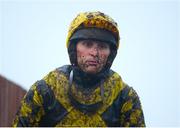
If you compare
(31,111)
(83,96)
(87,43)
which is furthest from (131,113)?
(31,111)

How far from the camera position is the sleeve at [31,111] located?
206 inches

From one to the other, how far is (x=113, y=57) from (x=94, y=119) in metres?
0.60

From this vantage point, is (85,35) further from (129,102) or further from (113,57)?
(129,102)

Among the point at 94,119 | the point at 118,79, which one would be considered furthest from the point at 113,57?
the point at 94,119

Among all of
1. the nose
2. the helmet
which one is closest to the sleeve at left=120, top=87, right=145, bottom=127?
the helmet

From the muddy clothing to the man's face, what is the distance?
0.56ft

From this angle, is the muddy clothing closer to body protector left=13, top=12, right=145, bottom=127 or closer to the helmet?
body protector left=13, top=12, right=145, bottom=127

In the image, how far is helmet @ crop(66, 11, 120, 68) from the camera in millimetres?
5371

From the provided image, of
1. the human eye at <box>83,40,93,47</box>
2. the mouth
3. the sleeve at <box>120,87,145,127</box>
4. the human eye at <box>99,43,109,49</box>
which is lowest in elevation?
the sleeve at <box>120,87,145,127</box>

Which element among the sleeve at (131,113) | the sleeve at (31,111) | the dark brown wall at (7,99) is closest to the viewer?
the sleeve at (31,111)

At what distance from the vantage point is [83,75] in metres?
5.41

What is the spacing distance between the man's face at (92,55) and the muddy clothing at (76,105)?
6.7 inches

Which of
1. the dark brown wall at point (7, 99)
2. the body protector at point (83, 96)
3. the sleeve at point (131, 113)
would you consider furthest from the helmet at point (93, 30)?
the dark brown wall at point (7, 99)

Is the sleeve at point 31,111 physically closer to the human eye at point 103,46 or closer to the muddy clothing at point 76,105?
the muddy clothing at point 76,105
